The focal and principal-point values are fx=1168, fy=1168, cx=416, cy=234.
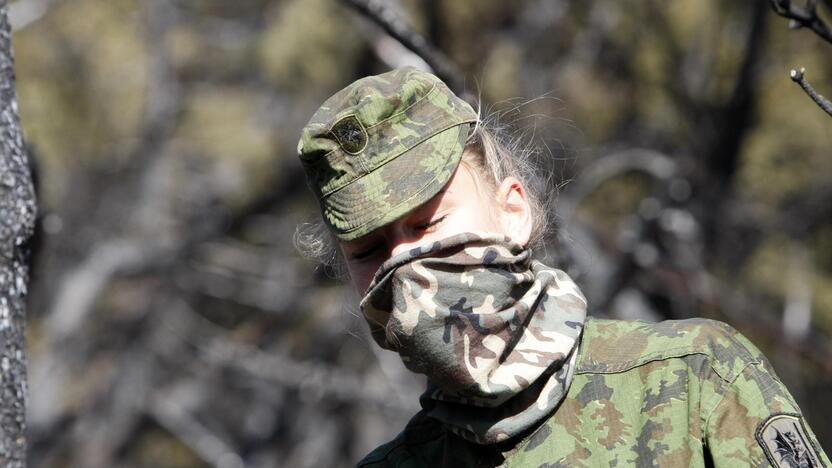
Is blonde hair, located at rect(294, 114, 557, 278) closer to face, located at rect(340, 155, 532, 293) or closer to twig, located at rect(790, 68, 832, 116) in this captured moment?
face, located at rect(340, 155, 532, 293)

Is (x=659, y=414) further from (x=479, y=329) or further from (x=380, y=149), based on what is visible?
(x=380, y=149)

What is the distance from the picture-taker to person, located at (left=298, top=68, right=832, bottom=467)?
1842 mm

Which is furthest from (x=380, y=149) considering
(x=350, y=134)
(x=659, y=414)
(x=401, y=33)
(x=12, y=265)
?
(x=401, y=33)

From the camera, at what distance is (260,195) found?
432 inches

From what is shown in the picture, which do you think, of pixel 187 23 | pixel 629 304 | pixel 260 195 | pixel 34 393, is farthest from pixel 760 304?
pixel 187 23

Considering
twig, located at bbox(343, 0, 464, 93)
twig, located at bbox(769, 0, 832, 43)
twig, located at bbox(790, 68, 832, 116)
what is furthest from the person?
twig, located at bbox(343, 0, 464, 93)

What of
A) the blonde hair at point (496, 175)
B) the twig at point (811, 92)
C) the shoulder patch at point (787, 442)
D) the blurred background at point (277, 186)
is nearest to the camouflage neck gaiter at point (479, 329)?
the blonde hair at point (496, 175)

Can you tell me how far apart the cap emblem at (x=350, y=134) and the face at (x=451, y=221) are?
0.16 m

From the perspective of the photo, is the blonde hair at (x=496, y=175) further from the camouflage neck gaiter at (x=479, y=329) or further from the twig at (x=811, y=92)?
the twig at (x=811, y=92)

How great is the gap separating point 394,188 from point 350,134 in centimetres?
13

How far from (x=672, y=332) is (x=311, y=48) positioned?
9.30 meters

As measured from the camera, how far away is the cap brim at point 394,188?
6.47 feet

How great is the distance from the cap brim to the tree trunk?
64cm

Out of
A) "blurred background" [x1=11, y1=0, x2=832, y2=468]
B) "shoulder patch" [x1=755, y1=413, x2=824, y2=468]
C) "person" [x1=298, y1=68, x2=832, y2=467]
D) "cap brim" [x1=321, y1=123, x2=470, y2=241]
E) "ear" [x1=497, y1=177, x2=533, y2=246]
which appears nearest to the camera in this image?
"shoulder patch" [x1=755, y1=413, x2=824, y2=468]
